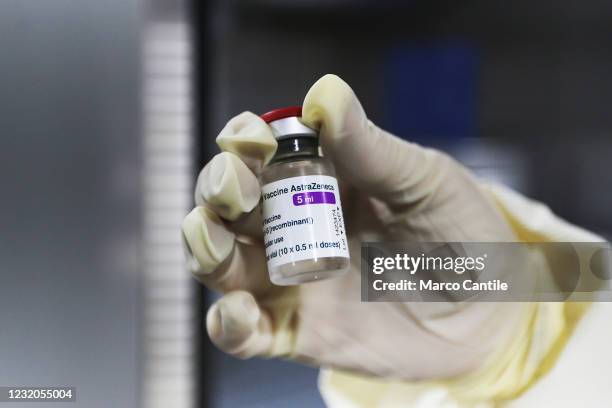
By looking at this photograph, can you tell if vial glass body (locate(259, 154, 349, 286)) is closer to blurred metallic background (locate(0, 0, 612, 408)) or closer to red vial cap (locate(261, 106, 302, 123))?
red vial cap (locate(261, 106, 302, 123))

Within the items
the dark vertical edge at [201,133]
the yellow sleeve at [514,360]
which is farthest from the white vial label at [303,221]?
the dark vertical edge at [201,133]

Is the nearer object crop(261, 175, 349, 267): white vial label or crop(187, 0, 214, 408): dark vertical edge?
crop(261, 175, 349, 267): white vial label

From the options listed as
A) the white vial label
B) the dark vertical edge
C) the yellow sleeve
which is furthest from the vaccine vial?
the dark vertical edge

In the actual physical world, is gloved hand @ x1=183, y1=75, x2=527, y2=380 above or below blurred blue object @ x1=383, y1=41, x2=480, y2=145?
below

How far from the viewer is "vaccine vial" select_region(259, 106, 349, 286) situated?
2.04ft

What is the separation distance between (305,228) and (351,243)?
0.29 metres

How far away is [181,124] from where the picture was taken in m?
1.15

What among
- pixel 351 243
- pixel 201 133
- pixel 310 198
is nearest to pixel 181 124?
pixel 201 133

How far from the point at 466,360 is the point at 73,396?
63 centimetres

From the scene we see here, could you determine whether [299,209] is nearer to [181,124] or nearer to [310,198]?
[310,198]

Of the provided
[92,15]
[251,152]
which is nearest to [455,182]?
[251,152]

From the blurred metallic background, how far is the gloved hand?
0.20m

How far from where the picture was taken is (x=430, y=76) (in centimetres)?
109

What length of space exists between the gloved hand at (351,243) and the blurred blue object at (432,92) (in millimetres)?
185
